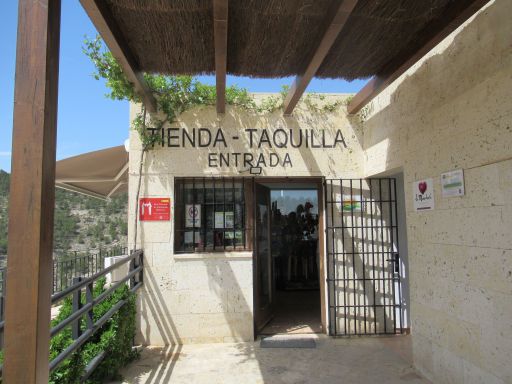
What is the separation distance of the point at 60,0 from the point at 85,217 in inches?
1303

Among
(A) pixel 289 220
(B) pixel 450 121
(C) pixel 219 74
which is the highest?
(C) pixel 219 74

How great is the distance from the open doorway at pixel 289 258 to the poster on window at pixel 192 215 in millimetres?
861

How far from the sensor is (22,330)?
1.69 meters

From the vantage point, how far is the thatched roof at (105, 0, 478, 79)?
282 cm

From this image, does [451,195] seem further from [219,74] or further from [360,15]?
[219,74]

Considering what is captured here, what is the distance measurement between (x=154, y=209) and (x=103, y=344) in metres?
1.81

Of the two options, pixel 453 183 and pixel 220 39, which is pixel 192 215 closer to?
pixel 220 39

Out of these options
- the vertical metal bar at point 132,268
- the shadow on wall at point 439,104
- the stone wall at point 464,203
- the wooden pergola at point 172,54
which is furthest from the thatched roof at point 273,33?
the vertical metal bar at point 132,268

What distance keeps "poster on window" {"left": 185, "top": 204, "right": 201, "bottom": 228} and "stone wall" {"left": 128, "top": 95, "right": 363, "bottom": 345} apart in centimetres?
26

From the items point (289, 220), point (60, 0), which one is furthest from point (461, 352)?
point (289, 220)

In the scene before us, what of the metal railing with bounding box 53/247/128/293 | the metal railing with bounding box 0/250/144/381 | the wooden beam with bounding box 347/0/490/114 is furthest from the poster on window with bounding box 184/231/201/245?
the wooden beam with bounding box 347/0/490/114

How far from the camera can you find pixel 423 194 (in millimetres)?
3590

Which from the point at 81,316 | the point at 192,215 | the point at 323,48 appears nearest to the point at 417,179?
the point at 323,48

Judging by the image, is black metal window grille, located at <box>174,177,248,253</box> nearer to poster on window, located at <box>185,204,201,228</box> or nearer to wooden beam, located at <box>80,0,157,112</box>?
poster on window, located at <box>185,204,201,228</box>
